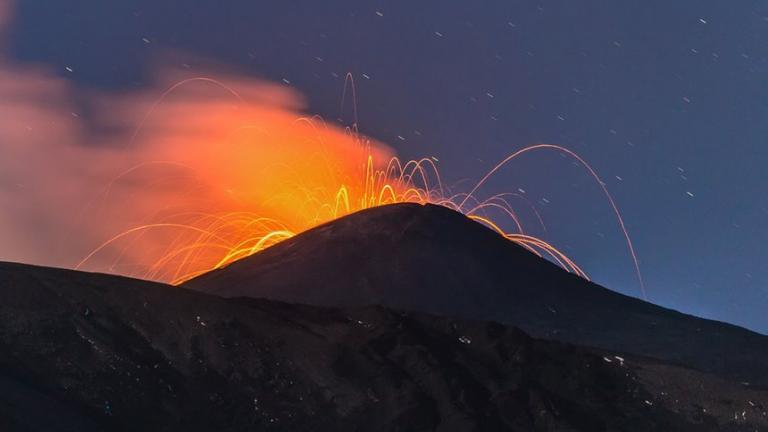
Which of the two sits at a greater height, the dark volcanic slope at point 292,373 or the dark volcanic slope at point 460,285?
the dark volcanic slope at point 292,373

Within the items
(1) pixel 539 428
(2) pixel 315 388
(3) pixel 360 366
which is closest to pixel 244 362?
(2) pixel 315 388

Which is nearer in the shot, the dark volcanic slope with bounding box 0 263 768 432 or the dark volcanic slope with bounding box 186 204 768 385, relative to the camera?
the dark volcanic slope with bounding box 0 263 768 432

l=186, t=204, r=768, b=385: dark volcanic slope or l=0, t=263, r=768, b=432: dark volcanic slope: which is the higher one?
l=0, t=263, r=768, b=432: dark volcanic slope

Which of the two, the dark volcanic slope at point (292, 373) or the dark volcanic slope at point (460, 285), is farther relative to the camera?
the dark volcanic slope at point (460, 285)

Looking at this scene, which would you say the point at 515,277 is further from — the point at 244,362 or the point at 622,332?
the point at 244,362
